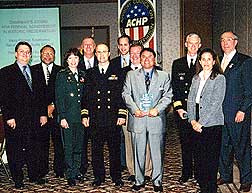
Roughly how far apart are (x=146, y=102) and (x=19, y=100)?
4.27 ft

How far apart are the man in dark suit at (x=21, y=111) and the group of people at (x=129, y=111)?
10 mm

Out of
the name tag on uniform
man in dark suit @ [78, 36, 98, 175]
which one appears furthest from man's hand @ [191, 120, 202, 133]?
man in dark suit @ [78, 36, 98, 175]

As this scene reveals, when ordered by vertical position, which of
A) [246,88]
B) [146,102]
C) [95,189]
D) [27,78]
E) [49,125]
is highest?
[27,78]

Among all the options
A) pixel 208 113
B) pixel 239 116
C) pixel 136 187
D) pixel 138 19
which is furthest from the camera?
pixel 138 19

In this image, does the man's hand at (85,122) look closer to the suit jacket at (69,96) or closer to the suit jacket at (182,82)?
the suit jacket at (69,96)

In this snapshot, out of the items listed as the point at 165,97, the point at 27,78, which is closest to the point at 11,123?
the point at 27,78

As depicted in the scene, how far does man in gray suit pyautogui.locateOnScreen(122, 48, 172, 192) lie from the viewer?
539cm

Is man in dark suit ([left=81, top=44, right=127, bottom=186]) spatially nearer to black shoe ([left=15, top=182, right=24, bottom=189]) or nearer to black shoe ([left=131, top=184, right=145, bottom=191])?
black shoe ([left=131, top=184, right=145, bottom=191])

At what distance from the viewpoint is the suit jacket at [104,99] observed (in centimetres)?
557

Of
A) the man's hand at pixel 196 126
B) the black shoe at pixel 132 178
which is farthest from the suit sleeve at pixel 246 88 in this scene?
the black shoe at pixel 132 178

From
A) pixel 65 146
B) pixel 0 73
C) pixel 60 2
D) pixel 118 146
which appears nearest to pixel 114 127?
pixel 118 146

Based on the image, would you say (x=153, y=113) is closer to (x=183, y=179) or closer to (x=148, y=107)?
(x=148, y=107)

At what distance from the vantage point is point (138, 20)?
998 centimetres

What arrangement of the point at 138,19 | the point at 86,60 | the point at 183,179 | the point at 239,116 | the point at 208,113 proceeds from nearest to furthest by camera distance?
A: the point at 208,113 < the point at 239,116 < the point at 183,179 < the point at 86,60 < the point at 138,19
